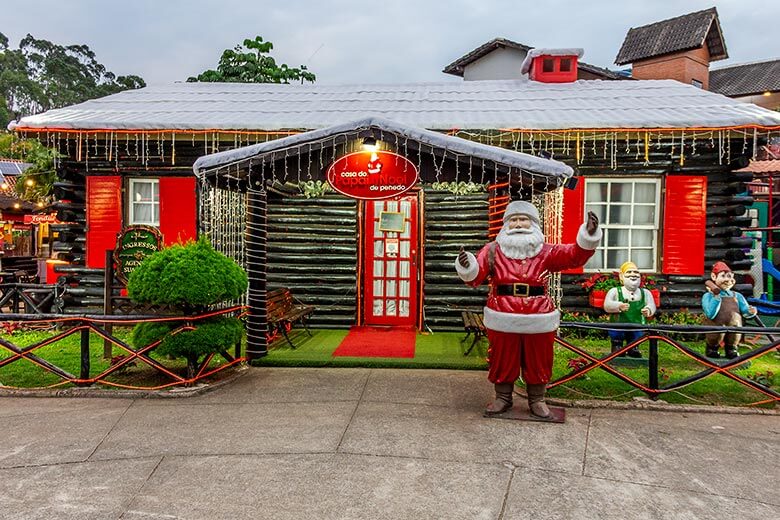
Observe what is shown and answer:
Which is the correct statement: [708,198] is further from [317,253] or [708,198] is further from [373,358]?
[317,253]

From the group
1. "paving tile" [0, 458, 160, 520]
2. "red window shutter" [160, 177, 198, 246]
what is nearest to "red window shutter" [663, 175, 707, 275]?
"red window shutter" [160, 177, 198, 246]

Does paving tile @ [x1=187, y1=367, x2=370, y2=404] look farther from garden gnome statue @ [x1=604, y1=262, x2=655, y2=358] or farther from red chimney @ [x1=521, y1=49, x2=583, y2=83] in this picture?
red chimney @ [x1=521, y1=49, x2=583, y2=83]

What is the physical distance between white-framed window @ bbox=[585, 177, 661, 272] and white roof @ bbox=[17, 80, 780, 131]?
4.25 feet

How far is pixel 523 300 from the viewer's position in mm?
5000

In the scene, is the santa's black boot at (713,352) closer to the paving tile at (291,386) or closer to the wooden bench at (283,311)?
the paving tile at (291,386)

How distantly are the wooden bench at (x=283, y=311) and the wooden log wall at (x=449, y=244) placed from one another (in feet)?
7.32

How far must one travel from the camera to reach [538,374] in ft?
16.4

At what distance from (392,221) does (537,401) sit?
521 cm

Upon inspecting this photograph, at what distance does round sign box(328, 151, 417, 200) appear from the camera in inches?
230

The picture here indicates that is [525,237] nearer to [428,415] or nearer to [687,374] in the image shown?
[428,415]

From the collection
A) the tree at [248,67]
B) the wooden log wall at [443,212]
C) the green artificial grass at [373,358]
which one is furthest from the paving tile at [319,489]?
the tree at [248,67]

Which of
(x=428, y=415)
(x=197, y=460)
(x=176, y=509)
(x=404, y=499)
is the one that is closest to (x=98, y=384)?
(x=197, y=460)

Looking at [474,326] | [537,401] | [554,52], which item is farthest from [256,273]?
[554,52]

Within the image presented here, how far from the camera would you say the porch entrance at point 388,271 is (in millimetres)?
9812
